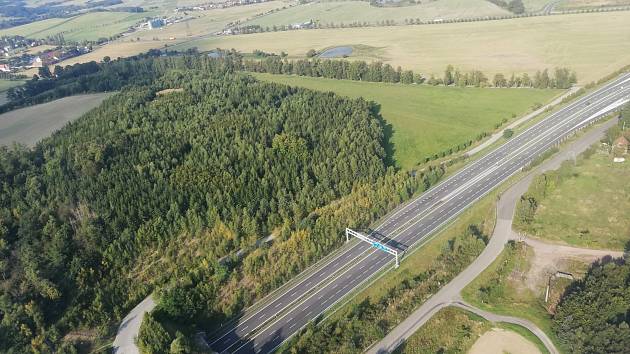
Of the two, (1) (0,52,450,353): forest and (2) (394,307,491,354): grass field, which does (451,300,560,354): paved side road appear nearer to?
(2) (394,307,491,354): grass field

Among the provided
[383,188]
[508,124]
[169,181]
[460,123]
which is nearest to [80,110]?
[169,181]

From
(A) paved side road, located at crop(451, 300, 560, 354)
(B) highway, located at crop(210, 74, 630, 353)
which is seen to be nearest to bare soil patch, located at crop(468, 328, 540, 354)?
(A) paved side road, located at crop(451, 300, 560, 354)

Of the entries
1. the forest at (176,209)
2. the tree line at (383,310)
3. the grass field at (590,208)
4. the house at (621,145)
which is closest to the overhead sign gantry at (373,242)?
the forest at (176,209)

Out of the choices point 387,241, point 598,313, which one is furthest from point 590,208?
point 387,241

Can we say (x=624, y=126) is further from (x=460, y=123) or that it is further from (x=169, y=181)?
(x=169, y=181)

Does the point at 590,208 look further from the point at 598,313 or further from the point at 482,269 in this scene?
the point at 598,313

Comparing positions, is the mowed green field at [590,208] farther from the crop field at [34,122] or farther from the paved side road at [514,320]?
the crop field at [34,122]

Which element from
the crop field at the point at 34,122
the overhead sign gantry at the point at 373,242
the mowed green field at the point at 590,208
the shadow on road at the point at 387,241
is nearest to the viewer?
the overhead sign gantry at the point at 373,242
